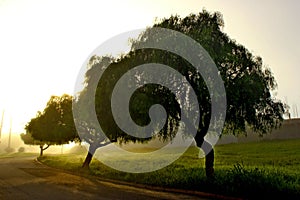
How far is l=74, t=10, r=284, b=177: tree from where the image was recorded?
1653cm

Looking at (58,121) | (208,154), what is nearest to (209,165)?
(208,154)

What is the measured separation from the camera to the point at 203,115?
1778 cm

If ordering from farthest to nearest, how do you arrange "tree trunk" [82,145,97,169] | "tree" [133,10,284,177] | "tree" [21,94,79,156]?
1. "tree" [21,94,79,156]
2. "tree trunk" [82,145,97,169]
3. "tree" [133,10,284,177]

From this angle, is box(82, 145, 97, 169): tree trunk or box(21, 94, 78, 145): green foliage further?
box(21, 94, 78, 145): green foliage

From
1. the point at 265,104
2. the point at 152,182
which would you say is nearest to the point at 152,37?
the point at 265,104

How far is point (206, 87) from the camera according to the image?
16.2 meters

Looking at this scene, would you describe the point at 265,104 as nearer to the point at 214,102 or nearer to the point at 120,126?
the point at 214,102

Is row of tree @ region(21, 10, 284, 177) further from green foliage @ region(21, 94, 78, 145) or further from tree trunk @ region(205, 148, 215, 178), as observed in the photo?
green foliage @ region(21, 94, 78, 145)

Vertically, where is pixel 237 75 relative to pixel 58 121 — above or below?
above

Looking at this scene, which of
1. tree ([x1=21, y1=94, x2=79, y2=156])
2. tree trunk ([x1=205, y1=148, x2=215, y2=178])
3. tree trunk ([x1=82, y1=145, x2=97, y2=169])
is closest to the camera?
tree trunk ([x1=205, y1=148, x2=215, y2=178])

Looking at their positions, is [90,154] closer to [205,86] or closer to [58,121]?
[58,121]

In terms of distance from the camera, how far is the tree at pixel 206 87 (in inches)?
651

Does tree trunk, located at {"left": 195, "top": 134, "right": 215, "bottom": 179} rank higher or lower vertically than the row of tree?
lower

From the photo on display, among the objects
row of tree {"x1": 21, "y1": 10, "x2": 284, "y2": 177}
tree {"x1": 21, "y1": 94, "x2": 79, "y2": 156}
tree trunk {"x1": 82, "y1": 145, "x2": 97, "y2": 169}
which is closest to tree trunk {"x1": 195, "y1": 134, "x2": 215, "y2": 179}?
row of tree {"x1": 21, "y1": 10, "x2": 284, "y2": 177}
